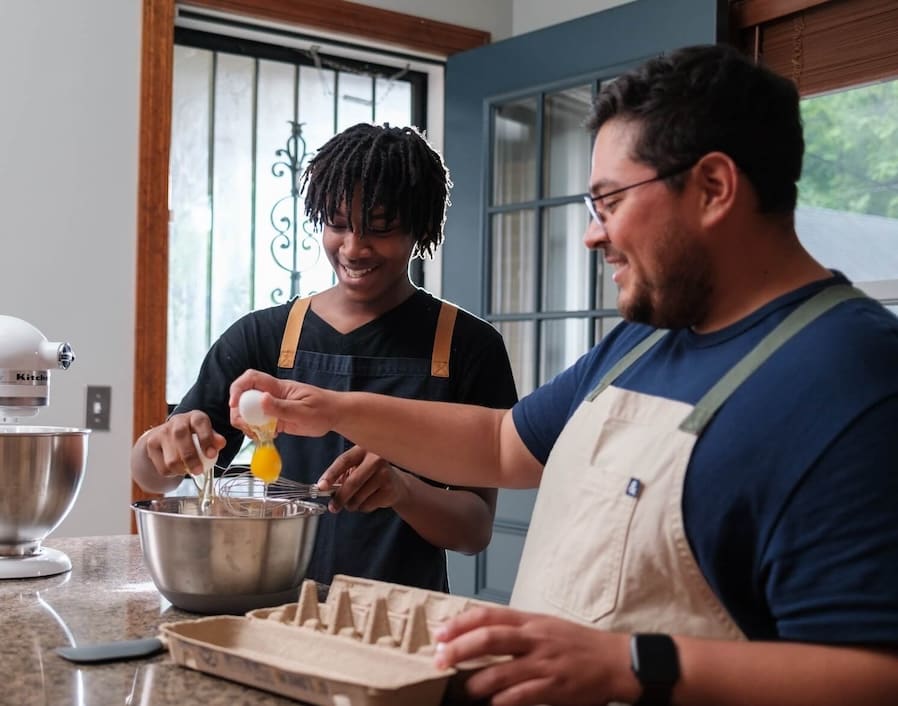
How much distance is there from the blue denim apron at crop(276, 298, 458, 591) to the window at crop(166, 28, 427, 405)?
1480 millimetres

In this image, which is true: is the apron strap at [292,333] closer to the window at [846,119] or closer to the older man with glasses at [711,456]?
the older man with glasses at [711,456]

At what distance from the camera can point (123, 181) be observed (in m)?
2.75

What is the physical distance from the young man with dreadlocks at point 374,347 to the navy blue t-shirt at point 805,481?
62cm

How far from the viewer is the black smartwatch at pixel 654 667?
3.00ft

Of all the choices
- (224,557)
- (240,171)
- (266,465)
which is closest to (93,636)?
(224,557)

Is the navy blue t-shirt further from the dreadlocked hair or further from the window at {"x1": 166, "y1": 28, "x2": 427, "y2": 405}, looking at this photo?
the window at {"x1": 166, "y1": 28, "x2": 427, "y2": 405}

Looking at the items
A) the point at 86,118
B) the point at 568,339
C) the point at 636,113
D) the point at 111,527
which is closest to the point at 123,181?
the point at 86,118

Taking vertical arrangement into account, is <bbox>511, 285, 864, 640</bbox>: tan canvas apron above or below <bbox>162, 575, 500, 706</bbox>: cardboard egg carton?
above

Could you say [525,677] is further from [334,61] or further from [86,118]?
[334,61]

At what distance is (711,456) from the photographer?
3.38 feet

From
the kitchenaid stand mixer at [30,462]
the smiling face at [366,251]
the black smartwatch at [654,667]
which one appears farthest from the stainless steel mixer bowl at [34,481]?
the black smartwatch at [654,667]

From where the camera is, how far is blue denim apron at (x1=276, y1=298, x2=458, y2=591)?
5.44ft

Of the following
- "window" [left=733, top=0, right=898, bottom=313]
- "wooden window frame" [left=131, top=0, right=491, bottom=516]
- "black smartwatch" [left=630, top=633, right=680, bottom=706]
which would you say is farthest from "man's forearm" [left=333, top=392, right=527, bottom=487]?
"wooden window frame" [left=131, top=0, right=491, bottom=516]

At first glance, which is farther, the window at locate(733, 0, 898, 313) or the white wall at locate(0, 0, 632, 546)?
the white wall at locate(0, 0, 632, 546)
